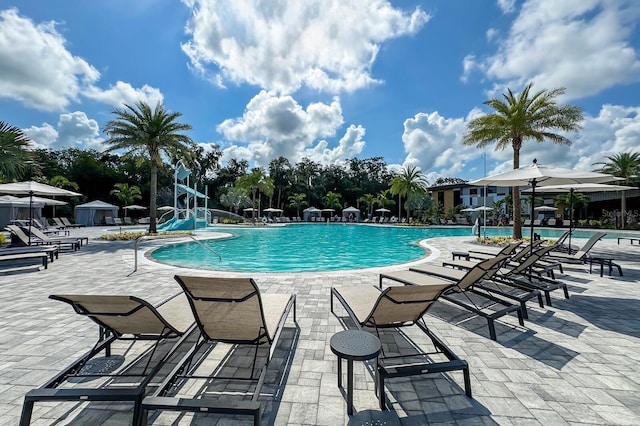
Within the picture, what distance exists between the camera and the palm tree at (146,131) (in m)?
15.9

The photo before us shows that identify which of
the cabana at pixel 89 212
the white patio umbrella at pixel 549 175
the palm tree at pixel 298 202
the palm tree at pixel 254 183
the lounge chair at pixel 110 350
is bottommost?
the lounge chair at pixel 110 350

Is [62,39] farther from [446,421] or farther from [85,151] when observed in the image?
[85,151]

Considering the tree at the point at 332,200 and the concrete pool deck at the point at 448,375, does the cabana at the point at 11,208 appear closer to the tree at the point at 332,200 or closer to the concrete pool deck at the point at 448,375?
the concrete pool deck at the point at 448,375

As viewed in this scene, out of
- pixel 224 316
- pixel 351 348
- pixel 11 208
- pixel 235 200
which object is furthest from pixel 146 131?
pixel 235 200

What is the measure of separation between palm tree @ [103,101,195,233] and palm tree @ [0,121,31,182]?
6764 millimetres

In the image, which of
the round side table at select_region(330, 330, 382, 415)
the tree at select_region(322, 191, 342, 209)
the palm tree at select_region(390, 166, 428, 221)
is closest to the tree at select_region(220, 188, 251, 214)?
the tree at select_region(322, 191, 342, 209)

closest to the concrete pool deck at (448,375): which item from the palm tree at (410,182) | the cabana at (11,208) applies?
A: the cabana at (11,208)

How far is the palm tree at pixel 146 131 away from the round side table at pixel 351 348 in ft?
Result: 55.9

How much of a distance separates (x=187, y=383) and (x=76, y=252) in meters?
10.9

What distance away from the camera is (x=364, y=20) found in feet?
29.9

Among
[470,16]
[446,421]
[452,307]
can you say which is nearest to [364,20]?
[470,16]

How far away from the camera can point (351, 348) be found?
2.05 m

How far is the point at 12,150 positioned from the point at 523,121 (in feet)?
66.2

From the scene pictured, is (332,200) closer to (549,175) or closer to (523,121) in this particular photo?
(523,121)
